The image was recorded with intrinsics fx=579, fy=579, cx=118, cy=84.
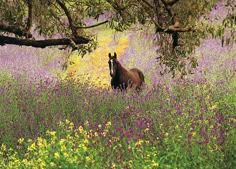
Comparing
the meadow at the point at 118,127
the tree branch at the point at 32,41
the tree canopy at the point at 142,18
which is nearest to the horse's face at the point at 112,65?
the meadow at the point at 118,127

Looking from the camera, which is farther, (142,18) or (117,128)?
(142,18)

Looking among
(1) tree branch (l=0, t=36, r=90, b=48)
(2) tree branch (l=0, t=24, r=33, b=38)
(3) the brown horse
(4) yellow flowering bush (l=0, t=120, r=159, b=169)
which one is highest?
(2) tree branch (l=0, t=24, r=33, b=38)

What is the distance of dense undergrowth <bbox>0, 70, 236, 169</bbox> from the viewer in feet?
31.2

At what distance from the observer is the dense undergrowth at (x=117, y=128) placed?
374 inches

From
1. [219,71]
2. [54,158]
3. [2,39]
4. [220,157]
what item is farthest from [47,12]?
[219,71]

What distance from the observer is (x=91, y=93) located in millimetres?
14969

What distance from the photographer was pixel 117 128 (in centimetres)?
1101

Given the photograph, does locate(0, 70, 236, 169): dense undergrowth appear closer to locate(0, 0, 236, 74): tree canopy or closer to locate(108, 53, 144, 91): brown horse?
locate(0, 0, 236, 74): tree canopy

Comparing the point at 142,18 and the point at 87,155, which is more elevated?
the point at 142,18

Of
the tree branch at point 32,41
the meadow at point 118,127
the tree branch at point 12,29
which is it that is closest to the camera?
the meadow at point 118,127

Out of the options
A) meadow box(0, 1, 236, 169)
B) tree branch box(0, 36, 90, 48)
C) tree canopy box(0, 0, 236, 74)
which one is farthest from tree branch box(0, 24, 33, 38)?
meadow box(0, 1, 236, 169)

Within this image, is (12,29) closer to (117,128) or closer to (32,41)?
(32,41)

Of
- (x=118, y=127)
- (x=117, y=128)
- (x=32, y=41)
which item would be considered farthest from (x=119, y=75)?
(x=117, y=128)

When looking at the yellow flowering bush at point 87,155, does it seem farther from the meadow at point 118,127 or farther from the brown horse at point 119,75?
the brown horse at point 119,75
